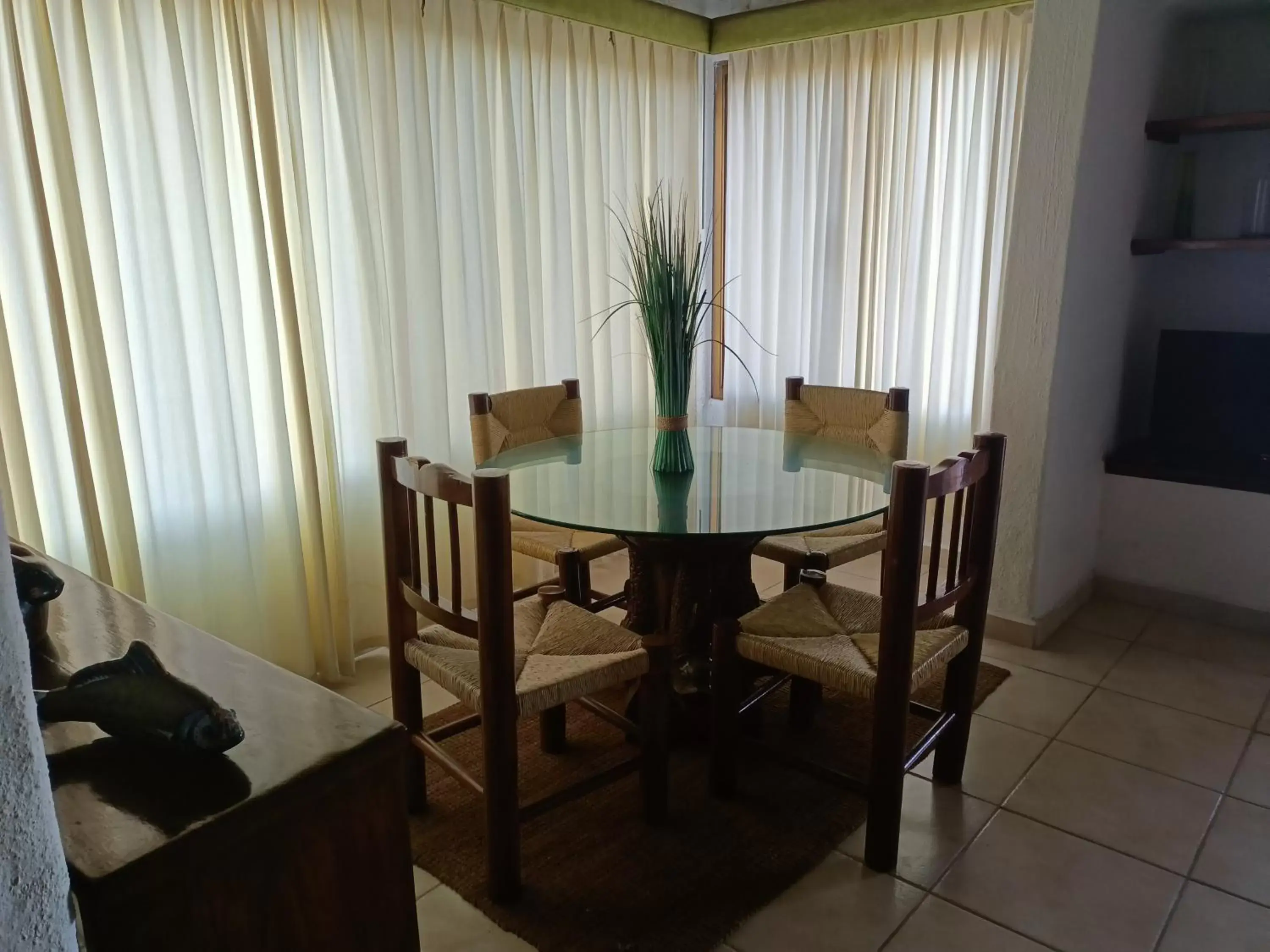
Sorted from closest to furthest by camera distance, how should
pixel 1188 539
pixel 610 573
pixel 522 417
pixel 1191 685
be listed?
pixel 1191 685 → pixel 522 417 → pixel 1188 539 → pixel 610 573

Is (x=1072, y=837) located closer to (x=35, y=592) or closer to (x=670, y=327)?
(x=670, y=327)

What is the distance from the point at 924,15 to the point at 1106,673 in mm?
2466

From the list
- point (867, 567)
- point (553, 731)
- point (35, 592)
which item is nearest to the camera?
point (35, 592)

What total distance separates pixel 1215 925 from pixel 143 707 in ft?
A: 6.59

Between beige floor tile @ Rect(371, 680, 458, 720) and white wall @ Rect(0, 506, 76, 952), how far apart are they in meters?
2.03

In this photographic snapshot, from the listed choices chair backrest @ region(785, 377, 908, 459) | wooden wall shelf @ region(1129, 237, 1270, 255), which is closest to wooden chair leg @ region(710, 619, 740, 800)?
chair backrest @ region(785, 377, 908, 459)

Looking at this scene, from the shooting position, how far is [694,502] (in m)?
2.19

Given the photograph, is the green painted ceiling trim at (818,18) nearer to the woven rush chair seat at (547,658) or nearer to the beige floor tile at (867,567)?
the beige floor tile at (867,567)

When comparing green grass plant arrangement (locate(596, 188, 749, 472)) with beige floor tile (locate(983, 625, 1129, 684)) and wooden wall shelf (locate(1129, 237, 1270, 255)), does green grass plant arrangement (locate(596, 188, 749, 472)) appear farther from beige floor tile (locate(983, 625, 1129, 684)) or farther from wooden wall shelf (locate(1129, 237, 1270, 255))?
wooden wall shelf (locate(1129, 237, 1270, 255))

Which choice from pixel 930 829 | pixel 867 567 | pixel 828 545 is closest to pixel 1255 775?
pixel 930 829

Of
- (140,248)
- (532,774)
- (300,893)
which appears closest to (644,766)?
(532,774)

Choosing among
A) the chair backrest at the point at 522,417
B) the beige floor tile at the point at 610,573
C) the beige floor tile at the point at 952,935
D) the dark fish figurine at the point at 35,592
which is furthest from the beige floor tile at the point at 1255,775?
the dark fish figurine at the point at 35,592

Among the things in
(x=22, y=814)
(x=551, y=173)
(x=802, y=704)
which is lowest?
(x=802, y=704)

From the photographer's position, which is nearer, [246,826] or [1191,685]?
[246,826]
